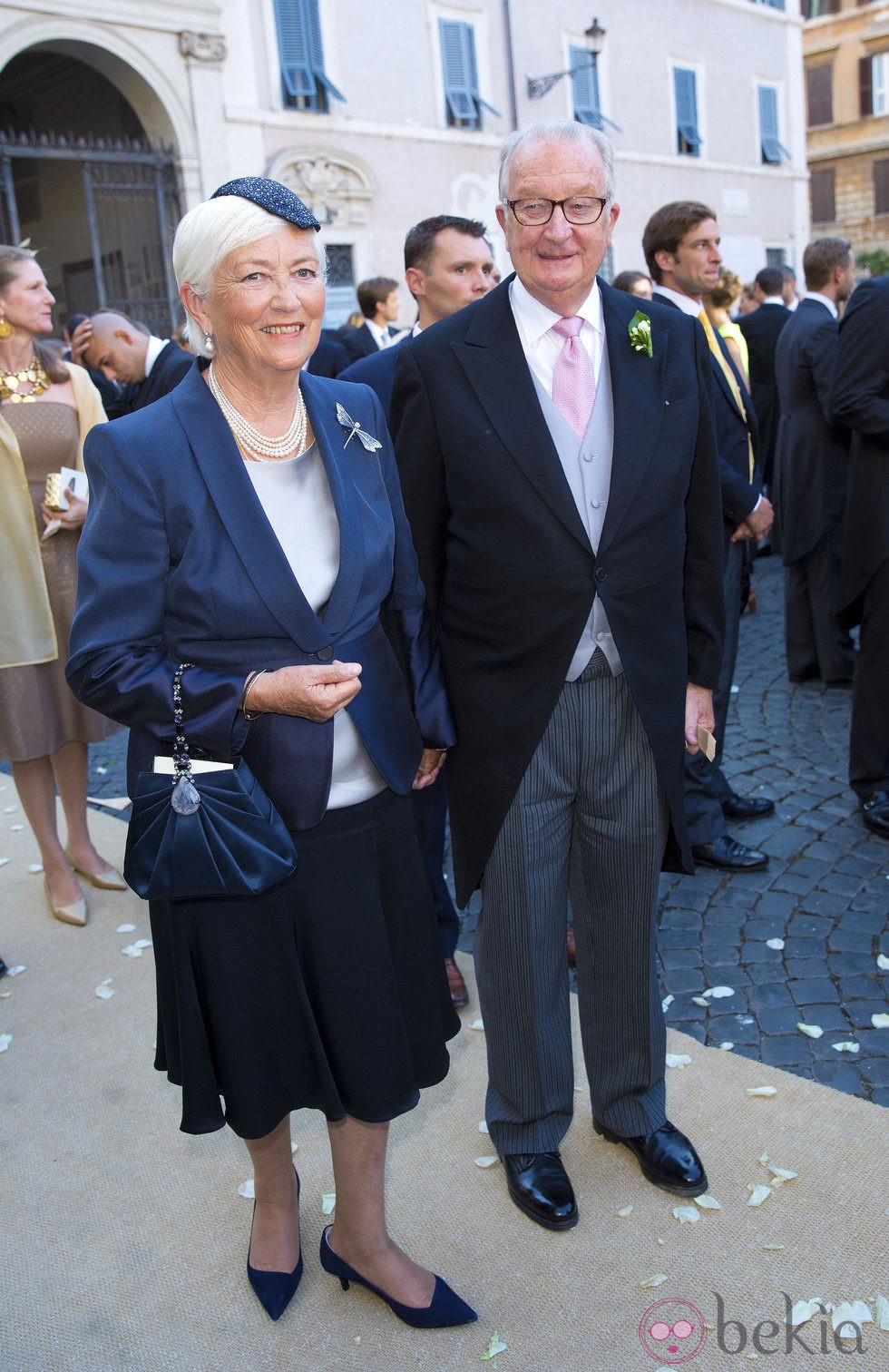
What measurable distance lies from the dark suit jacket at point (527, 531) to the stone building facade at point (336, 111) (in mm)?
12055

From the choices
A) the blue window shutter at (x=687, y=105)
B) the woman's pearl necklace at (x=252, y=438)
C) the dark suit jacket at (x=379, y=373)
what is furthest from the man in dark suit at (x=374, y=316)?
the blue window shutter at (x=687, y=105)

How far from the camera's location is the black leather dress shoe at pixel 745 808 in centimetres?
448

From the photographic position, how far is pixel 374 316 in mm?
8258

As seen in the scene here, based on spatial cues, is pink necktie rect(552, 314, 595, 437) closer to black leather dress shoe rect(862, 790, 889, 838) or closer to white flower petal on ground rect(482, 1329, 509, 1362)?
white flower petal on ground rect(482, 1329, 509, 1362)

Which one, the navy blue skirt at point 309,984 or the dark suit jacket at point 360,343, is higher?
the dark suit jacket at point 360,343

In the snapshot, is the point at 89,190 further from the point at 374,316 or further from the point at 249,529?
the point at 249,529

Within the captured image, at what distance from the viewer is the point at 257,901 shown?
6.65 feet

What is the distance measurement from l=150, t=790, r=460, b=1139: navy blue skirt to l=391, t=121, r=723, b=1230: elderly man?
0.34m

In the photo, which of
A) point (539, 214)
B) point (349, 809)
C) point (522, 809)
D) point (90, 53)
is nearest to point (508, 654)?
point (522, 809)

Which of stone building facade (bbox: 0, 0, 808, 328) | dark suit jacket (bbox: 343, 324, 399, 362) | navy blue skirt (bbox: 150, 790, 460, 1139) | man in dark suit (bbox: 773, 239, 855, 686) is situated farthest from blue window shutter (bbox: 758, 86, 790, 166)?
navy blue skirt (bbox: 150, 790, 460, 1139)

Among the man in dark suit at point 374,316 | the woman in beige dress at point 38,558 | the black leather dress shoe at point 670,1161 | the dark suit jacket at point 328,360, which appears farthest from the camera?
the man in dark suit at point 374,316

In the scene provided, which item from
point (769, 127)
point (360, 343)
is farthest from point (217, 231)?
point (769, 127)

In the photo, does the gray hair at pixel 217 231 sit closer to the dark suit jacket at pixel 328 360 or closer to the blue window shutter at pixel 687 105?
the dark suit jacket at pixel 328 360

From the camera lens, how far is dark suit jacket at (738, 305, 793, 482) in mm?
8328
